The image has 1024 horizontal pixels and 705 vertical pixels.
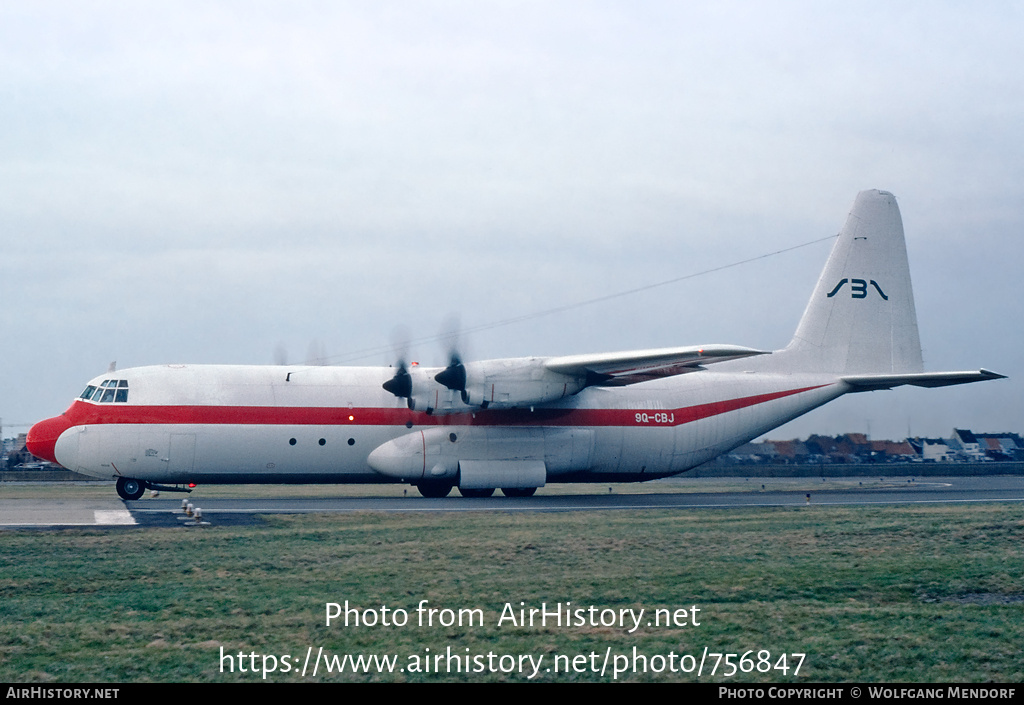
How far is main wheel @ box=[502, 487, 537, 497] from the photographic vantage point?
28.4 metres

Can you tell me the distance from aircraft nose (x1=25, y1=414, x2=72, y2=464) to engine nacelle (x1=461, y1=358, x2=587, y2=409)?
11.0 m

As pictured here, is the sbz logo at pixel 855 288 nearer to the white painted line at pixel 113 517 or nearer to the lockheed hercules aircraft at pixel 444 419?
the lockheed hercules aircraft at pixel 444 419

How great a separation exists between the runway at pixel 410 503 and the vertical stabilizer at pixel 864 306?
4505mm

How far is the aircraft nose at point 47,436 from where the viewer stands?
2602 cm

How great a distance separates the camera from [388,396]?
90.6ft

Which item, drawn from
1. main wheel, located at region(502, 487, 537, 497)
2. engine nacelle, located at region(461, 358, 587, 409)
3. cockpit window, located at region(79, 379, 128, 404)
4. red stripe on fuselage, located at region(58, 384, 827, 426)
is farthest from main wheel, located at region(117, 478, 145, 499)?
main wheel, located at region(502, 487, 537, 497)

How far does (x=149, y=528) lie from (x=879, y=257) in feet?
83.8

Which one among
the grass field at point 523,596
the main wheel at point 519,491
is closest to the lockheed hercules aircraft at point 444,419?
the main wheel at point 519,491

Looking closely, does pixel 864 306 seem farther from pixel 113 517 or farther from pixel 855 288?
pixel 113 517

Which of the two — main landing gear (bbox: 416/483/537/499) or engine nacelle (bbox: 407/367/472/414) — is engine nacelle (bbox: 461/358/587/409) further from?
main landing gear (bbox: 416/483/537/499)

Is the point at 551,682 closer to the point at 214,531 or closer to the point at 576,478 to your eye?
the point at 214,531

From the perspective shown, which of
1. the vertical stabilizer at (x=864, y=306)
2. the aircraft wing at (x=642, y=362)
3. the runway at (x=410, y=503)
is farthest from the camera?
the vertical stabilizer at (x=864, y=306)
